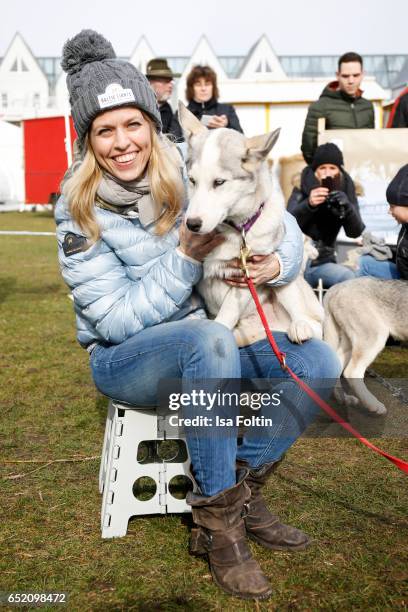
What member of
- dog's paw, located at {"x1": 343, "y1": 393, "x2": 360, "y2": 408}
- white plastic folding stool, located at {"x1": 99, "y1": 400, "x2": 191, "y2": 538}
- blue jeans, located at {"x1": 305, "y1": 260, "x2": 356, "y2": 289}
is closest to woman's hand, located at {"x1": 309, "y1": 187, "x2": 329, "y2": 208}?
blue jeans, located at {"x1": 305, "y1": 260, "x2": 356, "y2": 289}

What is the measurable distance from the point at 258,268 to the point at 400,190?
137 cm

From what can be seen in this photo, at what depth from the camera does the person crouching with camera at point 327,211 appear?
4.63m

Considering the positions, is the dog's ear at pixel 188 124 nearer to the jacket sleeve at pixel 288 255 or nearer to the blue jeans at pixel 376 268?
the jacket sleeve at pixel 288 255

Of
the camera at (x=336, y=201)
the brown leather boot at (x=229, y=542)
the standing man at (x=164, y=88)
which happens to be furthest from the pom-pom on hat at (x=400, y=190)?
the standing man at (x=164, y=88)

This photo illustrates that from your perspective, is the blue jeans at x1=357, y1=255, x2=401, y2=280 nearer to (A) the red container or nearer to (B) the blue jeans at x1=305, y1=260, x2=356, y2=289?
(B) the blue jeans at x1=305, y1=260, x2=356, y2=289

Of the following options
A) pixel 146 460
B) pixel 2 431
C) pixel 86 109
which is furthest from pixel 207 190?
pixel 2 431

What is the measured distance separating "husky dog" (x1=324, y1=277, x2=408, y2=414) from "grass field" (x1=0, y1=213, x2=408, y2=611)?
18.3 inches

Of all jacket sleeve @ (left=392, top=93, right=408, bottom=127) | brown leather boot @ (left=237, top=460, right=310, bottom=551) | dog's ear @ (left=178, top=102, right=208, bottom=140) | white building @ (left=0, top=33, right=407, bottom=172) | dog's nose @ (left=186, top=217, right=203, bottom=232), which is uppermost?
white building @ (left=0, top=33, right=407, bottom=172)

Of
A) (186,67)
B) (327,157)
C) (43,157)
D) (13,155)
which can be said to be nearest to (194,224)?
(327,157)

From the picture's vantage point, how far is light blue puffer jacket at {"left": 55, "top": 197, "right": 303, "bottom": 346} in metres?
2.31

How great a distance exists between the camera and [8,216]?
70.3ft

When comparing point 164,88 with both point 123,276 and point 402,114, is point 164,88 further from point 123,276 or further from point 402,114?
point 123,276

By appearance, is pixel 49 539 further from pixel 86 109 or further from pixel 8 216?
pixel 8 216

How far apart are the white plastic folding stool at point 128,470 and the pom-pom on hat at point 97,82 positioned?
1.01m
